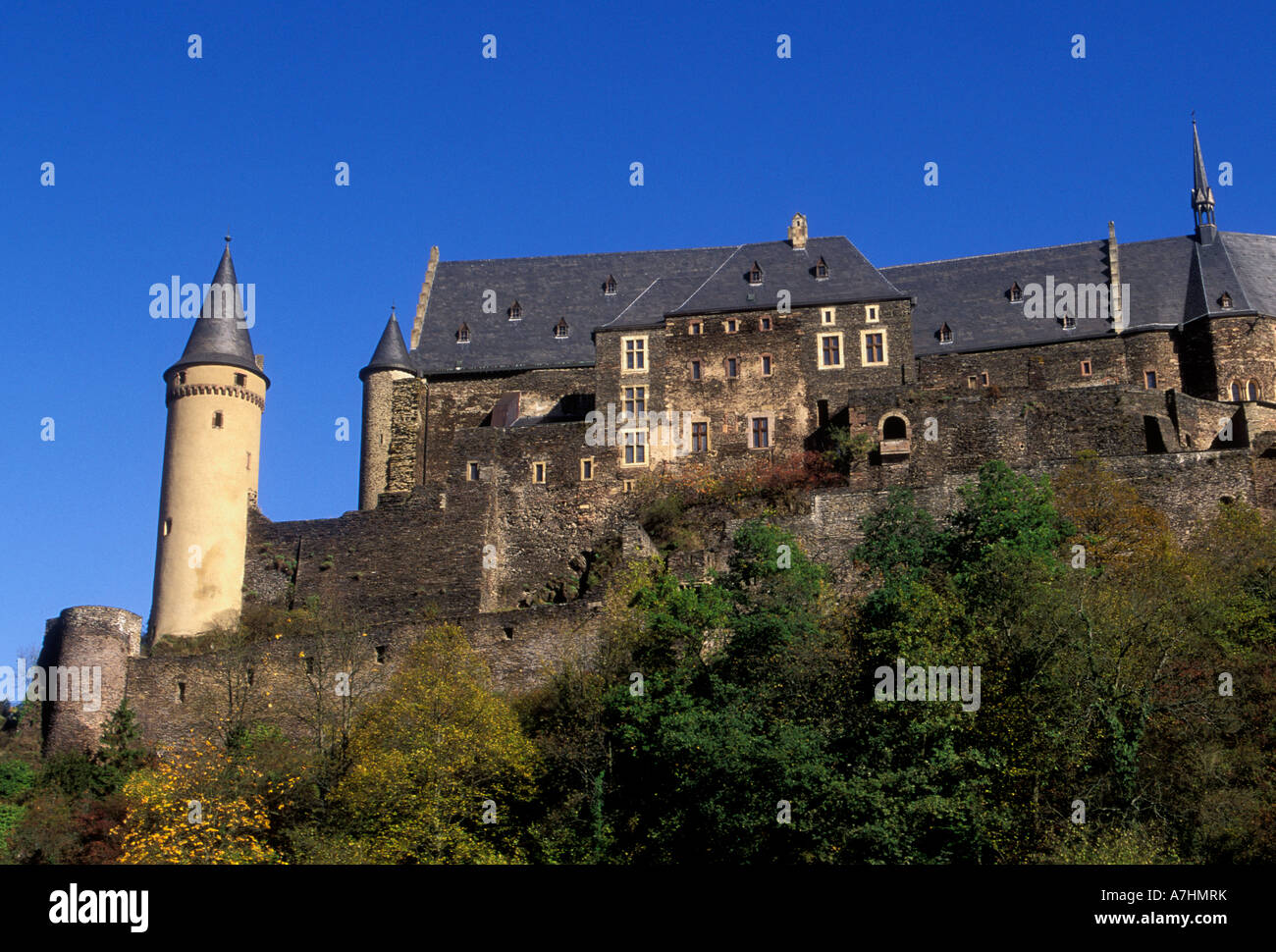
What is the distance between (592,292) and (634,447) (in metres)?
9.90

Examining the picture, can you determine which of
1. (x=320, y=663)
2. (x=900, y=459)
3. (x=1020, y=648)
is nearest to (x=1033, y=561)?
(x=1020, y=648)

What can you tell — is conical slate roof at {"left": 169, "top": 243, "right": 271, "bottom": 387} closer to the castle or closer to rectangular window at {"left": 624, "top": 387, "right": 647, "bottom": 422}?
the castle

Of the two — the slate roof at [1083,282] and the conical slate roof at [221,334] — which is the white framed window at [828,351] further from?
Result: the conical slate roof at [221,334]

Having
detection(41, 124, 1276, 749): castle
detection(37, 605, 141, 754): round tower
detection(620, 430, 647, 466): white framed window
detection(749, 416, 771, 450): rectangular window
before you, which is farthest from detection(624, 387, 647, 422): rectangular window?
detection(37, 605, 141, 754): round tower

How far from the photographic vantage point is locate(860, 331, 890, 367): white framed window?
4688 centimetres

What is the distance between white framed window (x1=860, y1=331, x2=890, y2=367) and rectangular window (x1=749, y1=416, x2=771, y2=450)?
3.56 metres

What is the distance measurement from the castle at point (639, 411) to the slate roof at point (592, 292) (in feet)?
0.36

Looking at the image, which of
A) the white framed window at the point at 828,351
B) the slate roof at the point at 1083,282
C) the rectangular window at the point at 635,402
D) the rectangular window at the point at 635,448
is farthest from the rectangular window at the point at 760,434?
the slate roof at the point at 1083,282

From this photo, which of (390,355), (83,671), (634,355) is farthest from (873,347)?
(83,671)

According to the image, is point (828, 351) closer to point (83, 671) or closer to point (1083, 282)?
point (1083, 282)

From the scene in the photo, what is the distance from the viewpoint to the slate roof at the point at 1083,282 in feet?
161

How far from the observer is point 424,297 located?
178 feet
